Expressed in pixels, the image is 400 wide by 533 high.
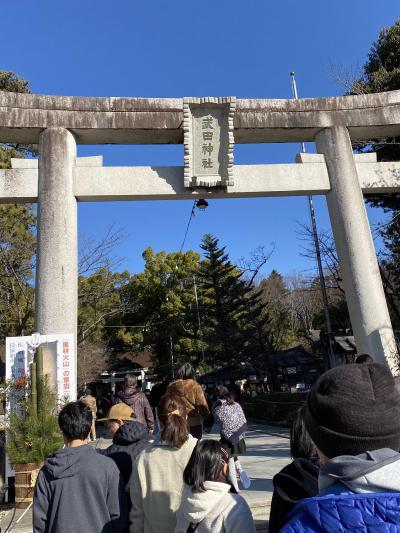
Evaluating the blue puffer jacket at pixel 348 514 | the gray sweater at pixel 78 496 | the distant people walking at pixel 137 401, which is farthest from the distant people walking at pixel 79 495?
the distant people walking at pixel 137 401

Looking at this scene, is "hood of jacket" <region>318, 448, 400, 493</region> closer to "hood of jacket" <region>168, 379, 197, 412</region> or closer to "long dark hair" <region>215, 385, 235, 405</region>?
"hood of jacket" <region>168, 379, 197, 412</region>

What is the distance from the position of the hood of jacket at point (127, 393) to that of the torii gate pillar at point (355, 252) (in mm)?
4681

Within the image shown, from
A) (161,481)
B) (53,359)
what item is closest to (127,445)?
(161,481)

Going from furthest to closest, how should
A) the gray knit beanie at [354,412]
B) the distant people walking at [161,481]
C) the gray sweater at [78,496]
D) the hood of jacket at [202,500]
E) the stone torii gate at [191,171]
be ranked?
the stone torii gate at [191,171] → the distant people walking at [161,481] → the gray sweater at [78,496] → the hood of jacket at [202,500] → the gray knit beanie at [354,412]

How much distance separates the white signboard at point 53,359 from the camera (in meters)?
6.57

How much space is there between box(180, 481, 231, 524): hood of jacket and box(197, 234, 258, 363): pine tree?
19453 millimetres

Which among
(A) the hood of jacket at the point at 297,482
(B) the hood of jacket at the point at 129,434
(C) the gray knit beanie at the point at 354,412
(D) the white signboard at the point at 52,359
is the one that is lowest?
(A) the hood of jacket at the point at 297,482

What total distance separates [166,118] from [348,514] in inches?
329

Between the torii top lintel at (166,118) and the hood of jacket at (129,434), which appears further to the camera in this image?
the torii top lintel at (166,118)

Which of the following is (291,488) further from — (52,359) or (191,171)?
(191,171)

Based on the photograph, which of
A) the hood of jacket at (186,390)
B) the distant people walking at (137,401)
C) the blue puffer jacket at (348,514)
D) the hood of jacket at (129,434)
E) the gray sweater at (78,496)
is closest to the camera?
the blue puffer jacket at (348,514)

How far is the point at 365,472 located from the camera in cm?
113

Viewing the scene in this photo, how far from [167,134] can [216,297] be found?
17.5 m

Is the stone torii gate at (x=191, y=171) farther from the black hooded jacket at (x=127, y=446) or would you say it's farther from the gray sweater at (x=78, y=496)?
the gray sweater at (x=78, y=496)
